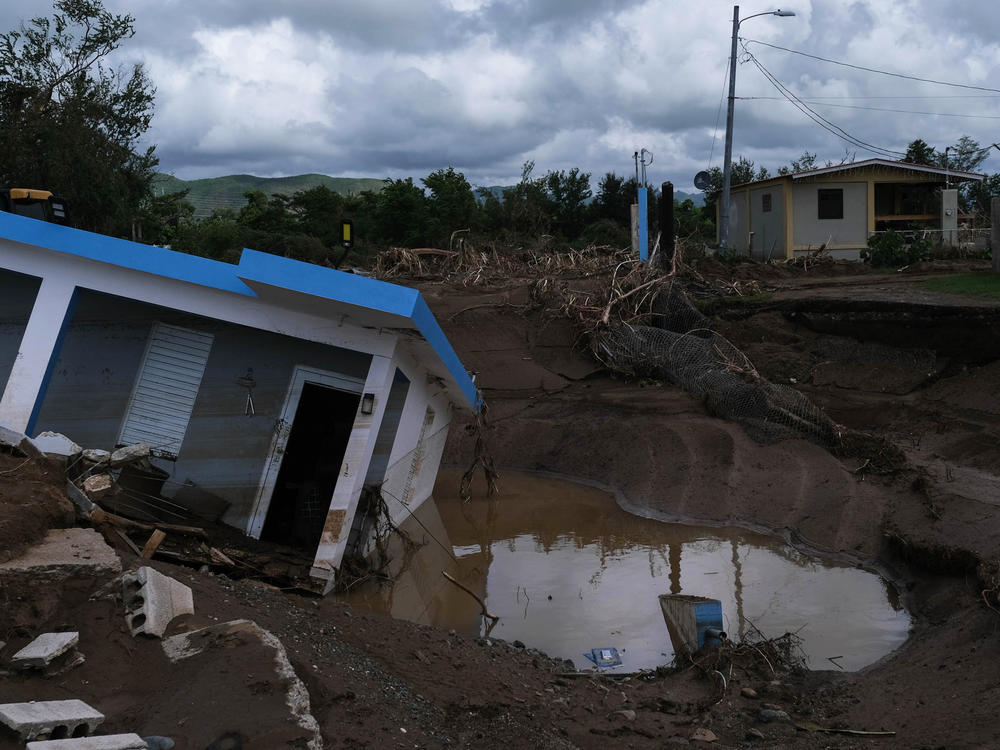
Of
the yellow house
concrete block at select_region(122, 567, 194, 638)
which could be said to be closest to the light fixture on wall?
concrete block at select_region(122, 567, 194, 638)

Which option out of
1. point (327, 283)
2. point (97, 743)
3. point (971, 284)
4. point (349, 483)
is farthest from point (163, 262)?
point (971, 284)

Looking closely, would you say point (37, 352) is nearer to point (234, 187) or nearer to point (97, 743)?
point (97, 743)

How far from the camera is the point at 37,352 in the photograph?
9367 millimetres

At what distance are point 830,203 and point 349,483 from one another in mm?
25534

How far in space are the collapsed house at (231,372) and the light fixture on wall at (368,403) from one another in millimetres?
16

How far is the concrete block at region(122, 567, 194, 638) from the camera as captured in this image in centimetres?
524

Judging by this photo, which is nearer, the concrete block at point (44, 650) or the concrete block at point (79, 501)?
the concrete block at point (44, 650)

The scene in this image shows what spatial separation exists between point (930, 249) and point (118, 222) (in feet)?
70.4

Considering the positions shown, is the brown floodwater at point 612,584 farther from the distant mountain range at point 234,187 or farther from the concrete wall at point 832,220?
the distant mountain range at point 234,187

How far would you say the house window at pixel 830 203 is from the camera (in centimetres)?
3045

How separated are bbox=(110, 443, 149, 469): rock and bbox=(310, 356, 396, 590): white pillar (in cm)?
180

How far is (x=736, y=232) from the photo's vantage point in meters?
34.2

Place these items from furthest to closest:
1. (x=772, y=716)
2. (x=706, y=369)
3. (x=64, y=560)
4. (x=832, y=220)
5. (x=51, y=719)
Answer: (x=832, y=220), (x=706, y=369), (x=772, y=716), (x=64, y=560), (x=51, y=719)

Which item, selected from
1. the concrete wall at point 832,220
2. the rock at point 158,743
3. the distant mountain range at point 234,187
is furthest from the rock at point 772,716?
the distant mountain range at point 234,187
